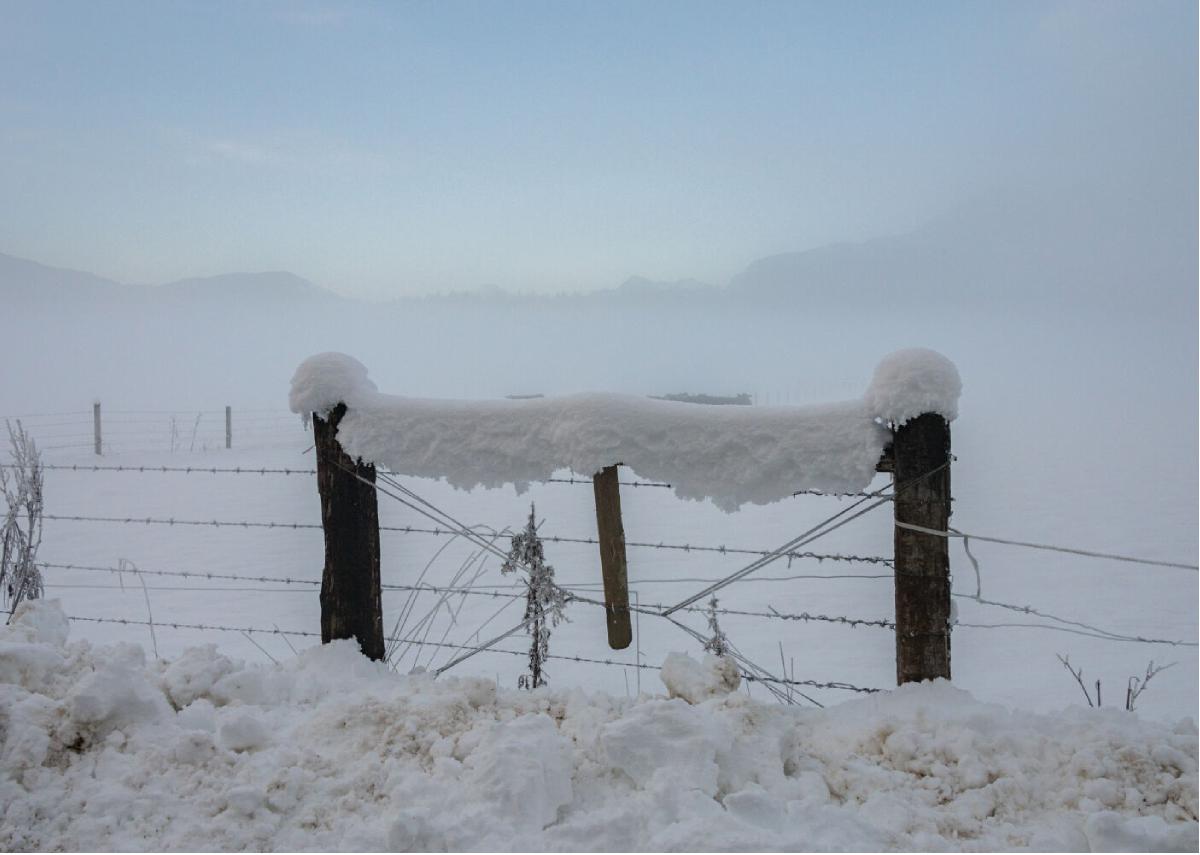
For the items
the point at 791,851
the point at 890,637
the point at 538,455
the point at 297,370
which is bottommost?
the point at 890,637

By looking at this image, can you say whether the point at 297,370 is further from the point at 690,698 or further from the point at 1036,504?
the point at 1036,504

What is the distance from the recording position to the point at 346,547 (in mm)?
3258

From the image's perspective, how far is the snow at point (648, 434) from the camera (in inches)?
108

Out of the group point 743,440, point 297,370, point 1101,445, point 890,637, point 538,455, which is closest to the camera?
point 743,440

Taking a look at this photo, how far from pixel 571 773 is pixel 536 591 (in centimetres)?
116

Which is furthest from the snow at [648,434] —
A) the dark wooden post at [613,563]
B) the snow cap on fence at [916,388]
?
the dark wooden post at [613,563]

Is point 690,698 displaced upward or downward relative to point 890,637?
upward

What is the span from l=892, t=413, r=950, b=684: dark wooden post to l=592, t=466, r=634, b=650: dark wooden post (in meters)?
0.98

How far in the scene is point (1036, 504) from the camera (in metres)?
9.66

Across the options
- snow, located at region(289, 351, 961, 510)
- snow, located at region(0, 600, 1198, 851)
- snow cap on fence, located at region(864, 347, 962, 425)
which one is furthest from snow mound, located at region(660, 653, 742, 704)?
snow cap on fence, located at region(864, 347, 962, 425)

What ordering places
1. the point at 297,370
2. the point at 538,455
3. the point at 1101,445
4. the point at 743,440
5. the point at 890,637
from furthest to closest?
the point at 1101,445
the point at 890,637
the point at 297,370
the point at 538,455
the point at 743,440

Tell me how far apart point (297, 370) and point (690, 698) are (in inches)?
79.1

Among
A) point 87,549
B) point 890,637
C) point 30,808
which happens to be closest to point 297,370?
point 30,808

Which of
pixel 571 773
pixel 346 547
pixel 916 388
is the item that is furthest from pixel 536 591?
pixel 916 388
